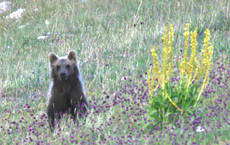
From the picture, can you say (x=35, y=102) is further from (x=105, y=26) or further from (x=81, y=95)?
(x=105, y=26)

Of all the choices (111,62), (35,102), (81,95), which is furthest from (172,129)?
(111,62)

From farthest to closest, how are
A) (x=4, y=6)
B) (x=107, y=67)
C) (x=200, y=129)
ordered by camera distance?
(x=4, y=6) < (x=107, y=67) < (x=200, y=129)

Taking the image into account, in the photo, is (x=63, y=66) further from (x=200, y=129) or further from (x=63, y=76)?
(x=200, y=129)

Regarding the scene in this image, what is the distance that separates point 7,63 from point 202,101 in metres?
6.41

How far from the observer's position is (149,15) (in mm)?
13016

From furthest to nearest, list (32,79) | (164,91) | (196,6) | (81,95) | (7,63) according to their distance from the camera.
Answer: (196,6) < (7,63) < (32,79) < (81,95) < (164,91)

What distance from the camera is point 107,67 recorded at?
9125mm

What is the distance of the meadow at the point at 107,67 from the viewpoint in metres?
5.57

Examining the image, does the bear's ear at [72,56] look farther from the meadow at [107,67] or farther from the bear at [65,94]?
the meadow at [107,67]

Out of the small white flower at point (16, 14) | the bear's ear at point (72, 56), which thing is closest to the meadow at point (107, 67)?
the small white flower at point (16, 14)

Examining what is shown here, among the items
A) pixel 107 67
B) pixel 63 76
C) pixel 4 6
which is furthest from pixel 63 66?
pixel 4 6

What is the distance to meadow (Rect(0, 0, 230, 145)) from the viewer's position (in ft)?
18.3

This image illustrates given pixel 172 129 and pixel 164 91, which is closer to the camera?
pixel 172 129

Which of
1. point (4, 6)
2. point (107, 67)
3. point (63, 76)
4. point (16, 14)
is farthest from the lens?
point (4, 6)
